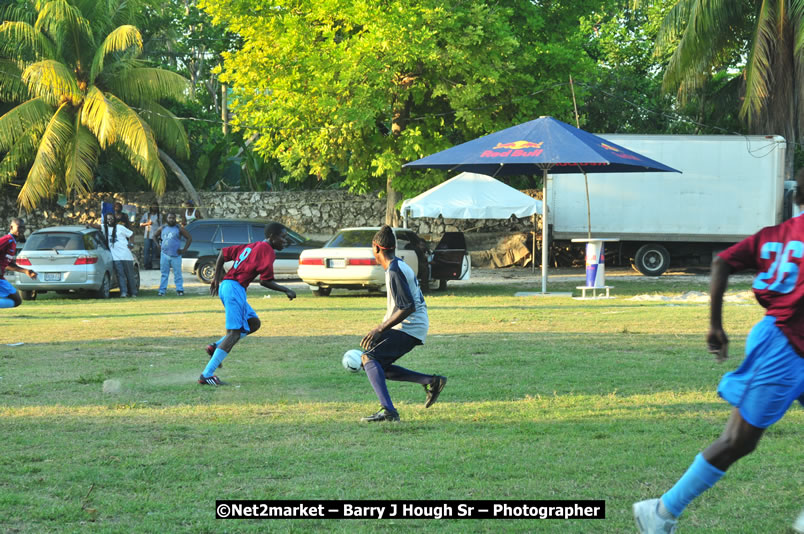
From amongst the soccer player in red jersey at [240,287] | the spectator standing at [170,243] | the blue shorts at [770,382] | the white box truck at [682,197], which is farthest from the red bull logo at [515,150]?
the blue shorts at [770,382]

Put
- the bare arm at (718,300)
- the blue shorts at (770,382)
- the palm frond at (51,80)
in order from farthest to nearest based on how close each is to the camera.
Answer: the palm frond at (51,80) → the bare arm at (718,300) → the blue shorts at (770,382)

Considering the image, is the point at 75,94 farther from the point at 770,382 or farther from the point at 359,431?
the point at 770,382

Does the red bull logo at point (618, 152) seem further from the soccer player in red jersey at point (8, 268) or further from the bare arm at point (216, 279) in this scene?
the soccer player in red jersey at point (8, 268)

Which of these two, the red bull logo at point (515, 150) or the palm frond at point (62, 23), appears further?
the palm frond at point (62, 23)

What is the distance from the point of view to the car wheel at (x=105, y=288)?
63.8 ft

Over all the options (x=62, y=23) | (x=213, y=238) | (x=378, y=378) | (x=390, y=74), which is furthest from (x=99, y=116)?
(x=378, y=378)

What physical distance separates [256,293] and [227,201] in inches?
437

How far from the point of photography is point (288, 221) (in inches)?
1244

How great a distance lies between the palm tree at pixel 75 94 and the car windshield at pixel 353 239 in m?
10.4

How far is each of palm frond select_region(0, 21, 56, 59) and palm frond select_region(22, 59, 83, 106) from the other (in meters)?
0.70

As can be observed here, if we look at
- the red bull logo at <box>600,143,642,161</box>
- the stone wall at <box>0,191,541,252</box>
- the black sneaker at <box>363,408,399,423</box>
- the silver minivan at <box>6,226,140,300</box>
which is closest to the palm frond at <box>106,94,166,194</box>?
the stone wall at <box>0,191,541,252</box>

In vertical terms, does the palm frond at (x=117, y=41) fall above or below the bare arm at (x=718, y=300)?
above

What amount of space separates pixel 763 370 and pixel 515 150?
14.0 metres

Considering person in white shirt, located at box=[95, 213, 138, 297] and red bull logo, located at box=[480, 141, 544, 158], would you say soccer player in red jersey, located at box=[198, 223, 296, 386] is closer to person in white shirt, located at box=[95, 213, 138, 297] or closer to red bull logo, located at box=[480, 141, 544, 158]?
red bull logo, located at box=[480, 141, 544, 158]
